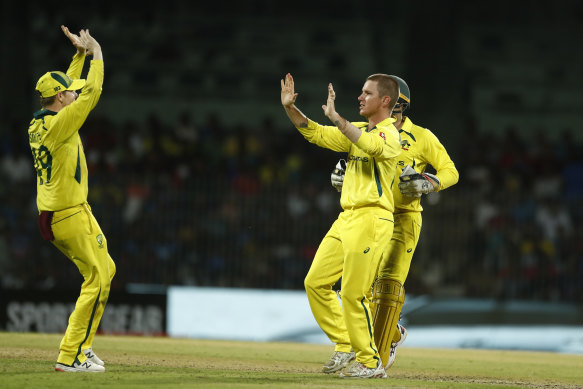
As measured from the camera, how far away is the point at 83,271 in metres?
7.30

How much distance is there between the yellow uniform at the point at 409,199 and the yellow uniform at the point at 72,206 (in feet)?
7.77

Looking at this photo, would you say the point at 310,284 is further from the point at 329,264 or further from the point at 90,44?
the point at 90,44

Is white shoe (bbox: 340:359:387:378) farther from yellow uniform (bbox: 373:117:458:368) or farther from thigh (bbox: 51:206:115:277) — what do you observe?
thigh (bbox: 51:206:115:277)

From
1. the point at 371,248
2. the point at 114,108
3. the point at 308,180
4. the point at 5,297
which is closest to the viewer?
the point at 371,248

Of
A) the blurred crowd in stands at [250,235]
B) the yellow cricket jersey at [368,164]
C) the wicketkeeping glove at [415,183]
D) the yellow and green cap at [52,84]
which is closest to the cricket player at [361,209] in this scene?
the yellow cricket jersey at [368,164]

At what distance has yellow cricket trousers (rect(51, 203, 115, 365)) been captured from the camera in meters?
7.13

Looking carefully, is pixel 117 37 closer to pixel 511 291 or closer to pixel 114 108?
pixel 114 108

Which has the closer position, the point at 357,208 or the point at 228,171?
the point at 357,208

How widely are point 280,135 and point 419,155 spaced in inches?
439

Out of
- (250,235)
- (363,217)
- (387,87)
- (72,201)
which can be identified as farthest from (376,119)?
(250,235)

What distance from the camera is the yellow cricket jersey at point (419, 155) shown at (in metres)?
7.96

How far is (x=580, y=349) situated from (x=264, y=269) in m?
5.24

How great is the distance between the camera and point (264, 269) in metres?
15.5

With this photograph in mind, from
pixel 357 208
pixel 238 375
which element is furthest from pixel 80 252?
pixel 357 208
